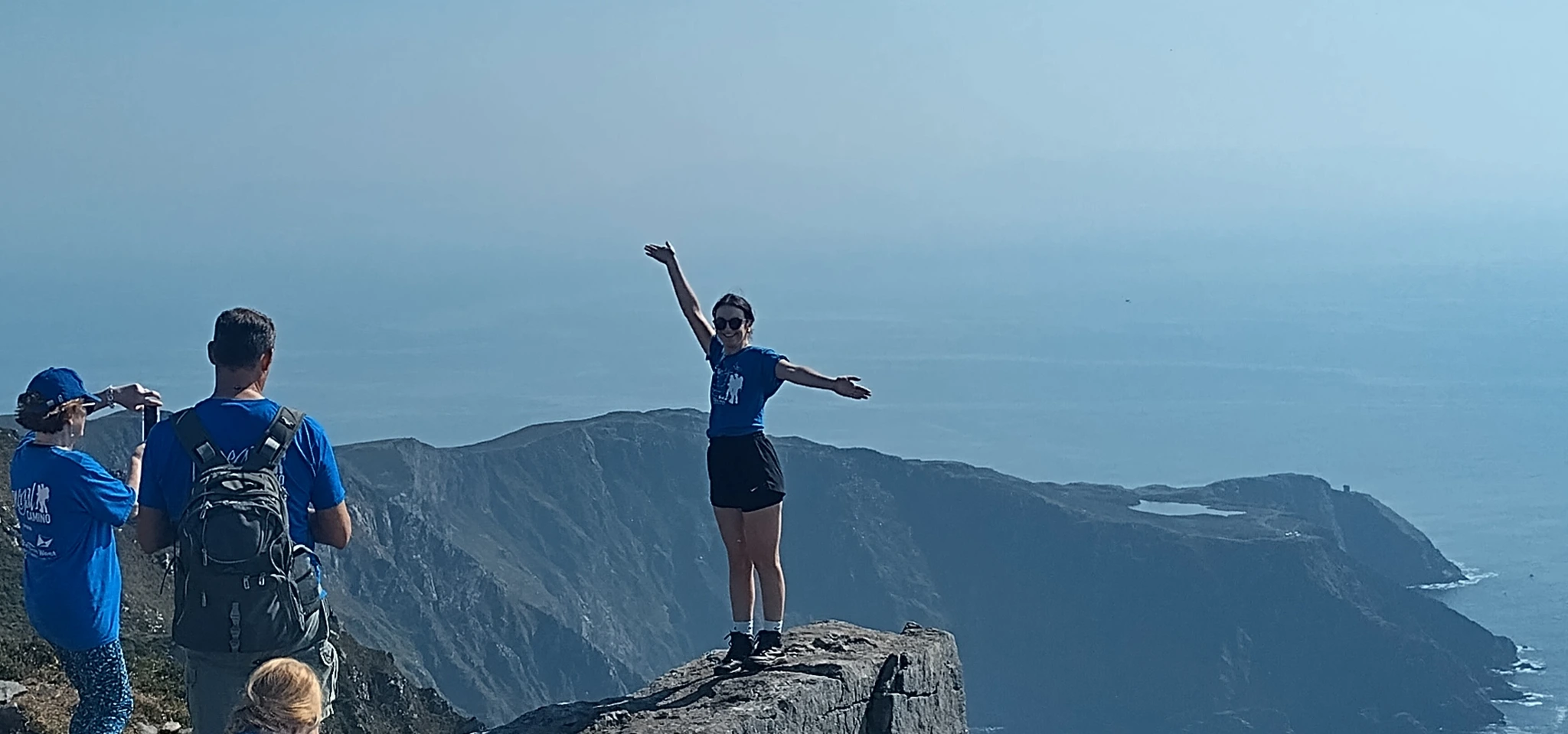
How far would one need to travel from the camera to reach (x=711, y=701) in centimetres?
775

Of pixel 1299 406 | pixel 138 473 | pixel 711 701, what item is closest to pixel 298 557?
pixel 138 473

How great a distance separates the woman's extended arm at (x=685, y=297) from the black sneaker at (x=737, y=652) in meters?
1.66

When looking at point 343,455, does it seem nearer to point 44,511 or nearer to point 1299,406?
point 44,511

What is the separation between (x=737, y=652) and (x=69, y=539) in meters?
3.84

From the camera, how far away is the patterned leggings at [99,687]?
6059mm

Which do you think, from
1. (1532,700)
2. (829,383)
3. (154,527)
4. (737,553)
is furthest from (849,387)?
(1532,700)

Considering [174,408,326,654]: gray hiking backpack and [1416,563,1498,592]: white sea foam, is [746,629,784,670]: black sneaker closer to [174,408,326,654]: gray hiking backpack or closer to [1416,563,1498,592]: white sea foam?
[174,408,326,654]: gray hiking backpack

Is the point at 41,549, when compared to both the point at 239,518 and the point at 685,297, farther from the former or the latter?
the point at 685,297

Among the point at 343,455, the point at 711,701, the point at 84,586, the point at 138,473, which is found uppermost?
the point at 343,455

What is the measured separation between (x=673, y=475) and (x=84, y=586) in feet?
206

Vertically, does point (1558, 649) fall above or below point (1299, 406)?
below

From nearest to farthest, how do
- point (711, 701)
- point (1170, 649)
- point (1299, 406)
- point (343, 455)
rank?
point (711, 701)
point (343, 455)
point (1170, 649)
point (1299, 406)

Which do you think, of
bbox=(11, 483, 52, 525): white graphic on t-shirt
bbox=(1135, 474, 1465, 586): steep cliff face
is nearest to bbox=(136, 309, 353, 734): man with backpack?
bbox=(11, 483, 52, 525): white graphic on t-shirt

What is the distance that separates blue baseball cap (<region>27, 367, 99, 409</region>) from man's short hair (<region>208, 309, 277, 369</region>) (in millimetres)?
886
